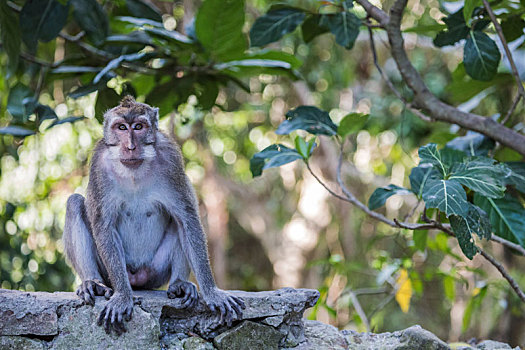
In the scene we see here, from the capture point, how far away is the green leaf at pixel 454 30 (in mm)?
4180

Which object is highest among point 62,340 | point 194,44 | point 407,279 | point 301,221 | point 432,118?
point 194,44

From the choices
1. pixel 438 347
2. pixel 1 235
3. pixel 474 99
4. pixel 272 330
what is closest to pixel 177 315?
pixel 272 330

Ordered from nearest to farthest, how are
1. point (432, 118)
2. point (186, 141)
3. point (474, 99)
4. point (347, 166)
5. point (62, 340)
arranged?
point (62, 340) < point (432, 118) < point (474, 99) < point (347, 166) < point (186, 141)

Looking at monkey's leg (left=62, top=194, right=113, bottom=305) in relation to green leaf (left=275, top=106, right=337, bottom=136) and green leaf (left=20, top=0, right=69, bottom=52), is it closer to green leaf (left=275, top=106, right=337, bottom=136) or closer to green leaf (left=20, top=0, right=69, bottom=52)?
green leaf (left=20, top=0, right=69, bottom=52)

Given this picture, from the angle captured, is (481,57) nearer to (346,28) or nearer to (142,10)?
(346,28)

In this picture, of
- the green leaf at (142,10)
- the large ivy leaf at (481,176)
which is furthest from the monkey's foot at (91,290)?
the green leaf at (142,10)

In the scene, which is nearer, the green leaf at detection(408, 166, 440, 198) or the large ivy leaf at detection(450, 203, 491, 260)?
the large ivy leaf at detection(450, 203, 491, 260)

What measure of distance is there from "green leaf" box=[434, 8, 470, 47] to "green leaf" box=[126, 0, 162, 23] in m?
2.18

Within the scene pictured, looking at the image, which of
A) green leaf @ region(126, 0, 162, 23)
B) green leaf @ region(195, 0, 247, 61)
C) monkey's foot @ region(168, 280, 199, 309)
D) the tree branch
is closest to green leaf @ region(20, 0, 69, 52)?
green leaf @ region(126, 0, 162, 23)

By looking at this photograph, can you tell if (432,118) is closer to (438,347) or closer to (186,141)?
(438,347)

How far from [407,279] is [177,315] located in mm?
2366

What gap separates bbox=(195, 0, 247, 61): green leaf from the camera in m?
4.33

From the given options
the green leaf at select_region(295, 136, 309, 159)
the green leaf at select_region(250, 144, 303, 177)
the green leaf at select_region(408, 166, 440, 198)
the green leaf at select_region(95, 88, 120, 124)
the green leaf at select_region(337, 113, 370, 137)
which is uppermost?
the green leaf at select_region(95, 88, 120, 124)

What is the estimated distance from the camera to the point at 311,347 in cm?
359
